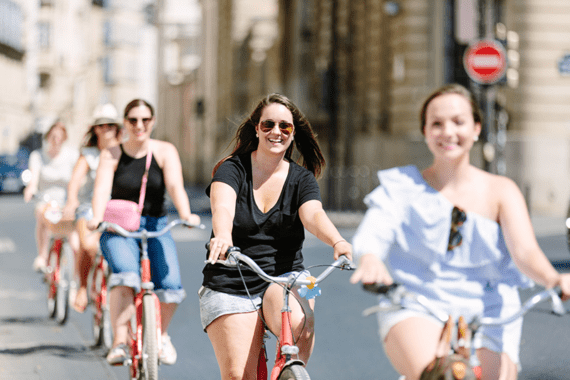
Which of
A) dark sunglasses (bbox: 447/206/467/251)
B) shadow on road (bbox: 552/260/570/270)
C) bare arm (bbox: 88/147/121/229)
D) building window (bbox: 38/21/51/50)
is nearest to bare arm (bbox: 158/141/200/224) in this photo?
bare arm (bbox: 88/147/121/229)

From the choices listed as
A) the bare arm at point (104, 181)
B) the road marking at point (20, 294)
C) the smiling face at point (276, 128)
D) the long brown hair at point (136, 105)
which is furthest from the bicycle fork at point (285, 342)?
the road marking at point (20, 294)

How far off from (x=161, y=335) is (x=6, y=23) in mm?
60126

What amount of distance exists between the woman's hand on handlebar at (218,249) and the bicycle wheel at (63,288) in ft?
15.3

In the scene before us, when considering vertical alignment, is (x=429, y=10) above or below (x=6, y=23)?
below

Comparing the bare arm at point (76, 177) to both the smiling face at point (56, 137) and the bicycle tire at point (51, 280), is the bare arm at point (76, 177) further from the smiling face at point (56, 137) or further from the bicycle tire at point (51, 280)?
the smiling face at point (56, 137)

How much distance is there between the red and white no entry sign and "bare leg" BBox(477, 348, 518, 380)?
10161 millimetres

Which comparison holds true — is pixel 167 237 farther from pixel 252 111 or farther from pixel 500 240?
pixel 500 240

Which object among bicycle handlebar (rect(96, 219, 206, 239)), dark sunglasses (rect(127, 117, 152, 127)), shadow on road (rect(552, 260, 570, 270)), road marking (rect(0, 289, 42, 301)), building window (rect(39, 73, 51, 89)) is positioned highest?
building window (rect(39, 73, 51, 89))

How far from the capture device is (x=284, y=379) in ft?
11.3

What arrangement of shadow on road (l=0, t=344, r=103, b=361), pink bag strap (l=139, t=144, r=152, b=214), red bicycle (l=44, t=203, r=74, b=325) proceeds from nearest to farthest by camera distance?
pink bag strap (l=139, t=144, r=152, b=214) → shadow on road (l=0, t=344, r=103, b=361) → red bicycle (l=44, t=203, r=74, b=325)

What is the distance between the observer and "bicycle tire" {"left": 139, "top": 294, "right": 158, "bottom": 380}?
496cm

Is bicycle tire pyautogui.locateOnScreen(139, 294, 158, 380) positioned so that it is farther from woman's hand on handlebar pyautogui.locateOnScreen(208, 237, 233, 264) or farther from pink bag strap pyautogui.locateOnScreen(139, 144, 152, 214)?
woman's hand on handlebar pyautogui.locateOnScreen(208, 237, 233, 264)

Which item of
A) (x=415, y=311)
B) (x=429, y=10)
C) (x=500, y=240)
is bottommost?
(x=415, y=311)

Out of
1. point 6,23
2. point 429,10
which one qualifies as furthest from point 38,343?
point 6,23
